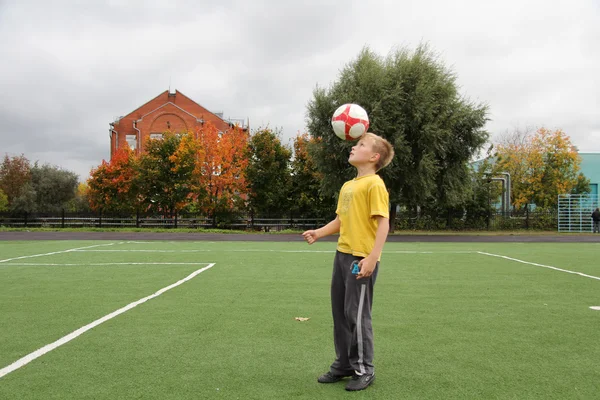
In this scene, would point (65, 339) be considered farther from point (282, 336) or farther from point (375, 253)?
point (375, 253)

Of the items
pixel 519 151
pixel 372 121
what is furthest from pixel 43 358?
pixel 519 151

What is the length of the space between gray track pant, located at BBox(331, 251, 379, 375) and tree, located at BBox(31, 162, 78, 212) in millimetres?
53570

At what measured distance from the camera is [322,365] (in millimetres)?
3986

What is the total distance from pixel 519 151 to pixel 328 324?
1571 inches

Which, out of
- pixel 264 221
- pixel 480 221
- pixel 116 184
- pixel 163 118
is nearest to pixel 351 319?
pixel 264 221

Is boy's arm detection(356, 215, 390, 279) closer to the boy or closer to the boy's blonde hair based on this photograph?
the boy

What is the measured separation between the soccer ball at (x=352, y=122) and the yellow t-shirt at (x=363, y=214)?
0.57 m

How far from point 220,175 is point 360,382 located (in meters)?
30.8

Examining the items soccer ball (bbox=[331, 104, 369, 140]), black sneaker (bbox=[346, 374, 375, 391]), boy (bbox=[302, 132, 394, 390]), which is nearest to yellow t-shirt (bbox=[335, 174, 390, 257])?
boy (bbox=[302, 132, 394, 390])

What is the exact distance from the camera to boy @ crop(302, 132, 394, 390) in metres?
3.39

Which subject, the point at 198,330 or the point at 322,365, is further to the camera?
the point at 198,330

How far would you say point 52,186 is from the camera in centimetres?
5194

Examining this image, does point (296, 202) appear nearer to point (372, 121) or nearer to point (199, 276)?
point (372, 121)

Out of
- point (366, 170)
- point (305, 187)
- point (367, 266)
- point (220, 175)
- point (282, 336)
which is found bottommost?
point (282, 336)
